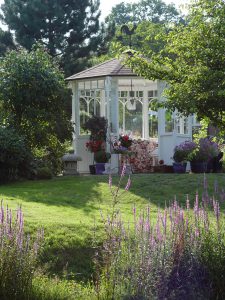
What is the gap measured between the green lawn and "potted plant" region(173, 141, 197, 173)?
2.11 metres

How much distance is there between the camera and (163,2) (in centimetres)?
5425

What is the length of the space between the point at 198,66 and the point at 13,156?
7.22 meters

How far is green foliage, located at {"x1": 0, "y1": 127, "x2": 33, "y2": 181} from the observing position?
12141mm

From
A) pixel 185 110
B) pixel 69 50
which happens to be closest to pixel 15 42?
pixel 69 50

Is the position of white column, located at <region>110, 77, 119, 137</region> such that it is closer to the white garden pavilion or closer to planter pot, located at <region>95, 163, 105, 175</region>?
the white garden pavilion

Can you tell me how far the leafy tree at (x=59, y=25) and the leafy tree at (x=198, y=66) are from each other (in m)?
17.1

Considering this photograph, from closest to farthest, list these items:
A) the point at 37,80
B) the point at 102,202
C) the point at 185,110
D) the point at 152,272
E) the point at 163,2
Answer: the point at 152,272 → the point at 185,110 → the point at 102,202 → the point at 37,80 → the point at 163,2

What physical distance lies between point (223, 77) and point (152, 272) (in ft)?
7.40

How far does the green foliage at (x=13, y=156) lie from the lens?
1214 cm

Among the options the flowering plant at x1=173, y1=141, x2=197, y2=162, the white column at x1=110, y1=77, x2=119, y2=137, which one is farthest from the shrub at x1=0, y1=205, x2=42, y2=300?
the white column at x1=110, y1=77, x2=119, y2=137

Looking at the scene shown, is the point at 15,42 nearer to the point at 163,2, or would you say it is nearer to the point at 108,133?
the point at 108,133

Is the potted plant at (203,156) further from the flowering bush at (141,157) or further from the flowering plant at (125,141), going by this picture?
the flowering plant at (125,141)

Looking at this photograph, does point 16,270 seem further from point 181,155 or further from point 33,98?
point 181,155

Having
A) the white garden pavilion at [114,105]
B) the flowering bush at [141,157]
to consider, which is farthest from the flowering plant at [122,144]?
the white garden pavilion at [114,105]
